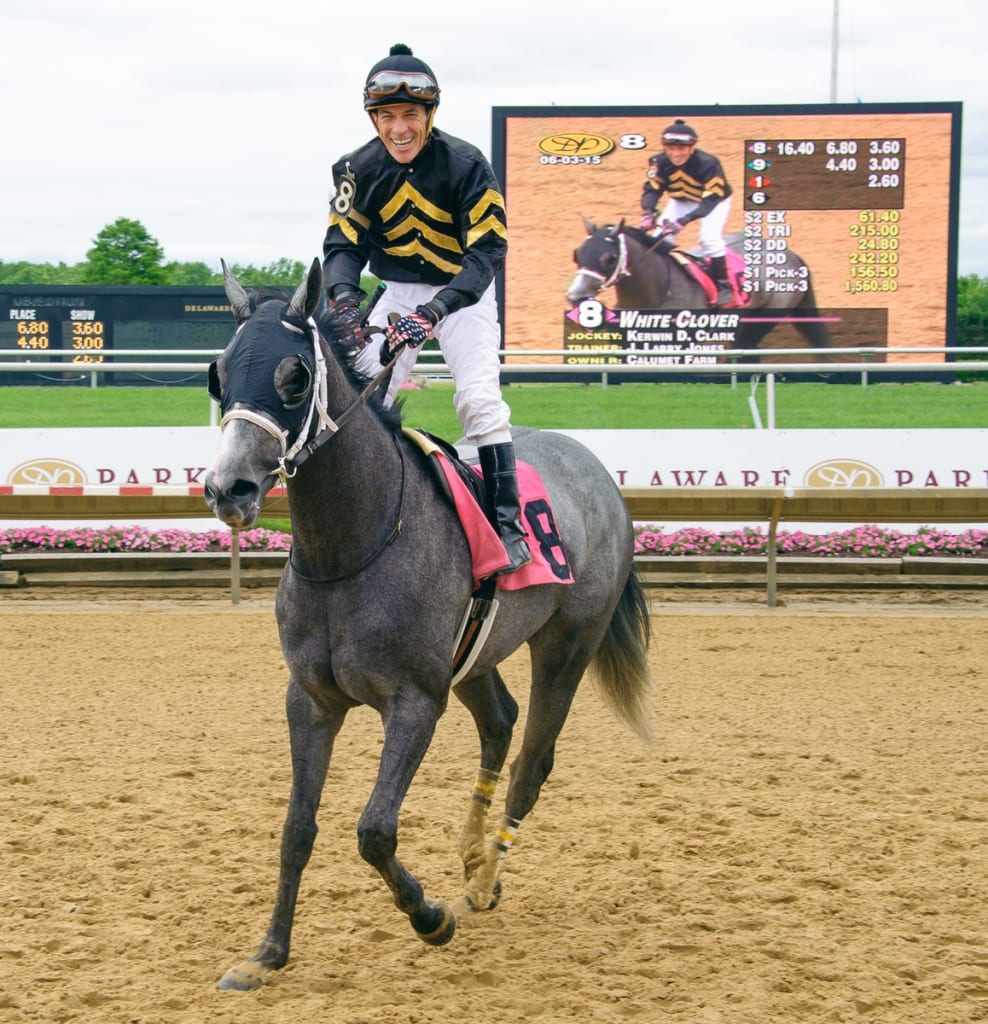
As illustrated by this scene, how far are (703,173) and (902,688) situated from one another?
10.7 meters

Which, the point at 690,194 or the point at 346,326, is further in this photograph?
the point at 690,194

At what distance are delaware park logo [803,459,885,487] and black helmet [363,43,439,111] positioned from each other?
7.56 m

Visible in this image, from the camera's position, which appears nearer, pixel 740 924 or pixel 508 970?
pixel 508 970

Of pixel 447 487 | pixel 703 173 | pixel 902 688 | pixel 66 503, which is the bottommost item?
pixel 902 688

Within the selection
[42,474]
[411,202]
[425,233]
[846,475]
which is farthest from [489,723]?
[42,474]

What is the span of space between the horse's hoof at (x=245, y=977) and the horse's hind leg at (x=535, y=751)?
0.81 metres

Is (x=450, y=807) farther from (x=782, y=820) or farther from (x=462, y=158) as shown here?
(x=462, y=158)

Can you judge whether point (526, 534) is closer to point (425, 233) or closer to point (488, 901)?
point (425, 233)

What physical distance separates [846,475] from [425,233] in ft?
24.3

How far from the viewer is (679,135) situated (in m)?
16.7

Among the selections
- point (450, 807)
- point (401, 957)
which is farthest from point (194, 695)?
point (401, 957)

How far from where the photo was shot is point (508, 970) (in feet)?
11.9

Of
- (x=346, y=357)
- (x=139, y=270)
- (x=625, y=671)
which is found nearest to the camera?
(x=346, y=357)

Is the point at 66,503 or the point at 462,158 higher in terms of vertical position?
the point at 462,158
